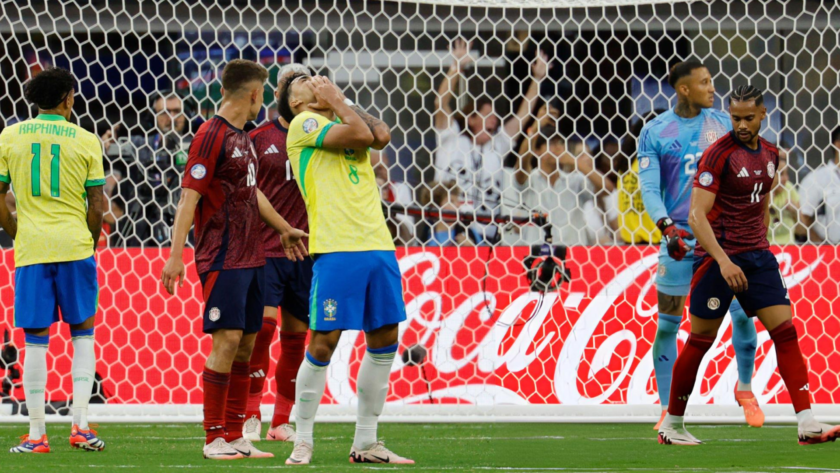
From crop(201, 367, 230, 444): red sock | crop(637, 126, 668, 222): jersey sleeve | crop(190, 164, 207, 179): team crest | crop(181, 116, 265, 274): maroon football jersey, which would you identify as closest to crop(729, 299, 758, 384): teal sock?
crop(637, 126, 668, 222): jersey sleeve

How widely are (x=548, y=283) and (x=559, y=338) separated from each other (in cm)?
32

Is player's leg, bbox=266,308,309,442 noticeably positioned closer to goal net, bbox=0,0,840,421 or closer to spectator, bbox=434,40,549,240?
goal net, bbox=0,0,840,421

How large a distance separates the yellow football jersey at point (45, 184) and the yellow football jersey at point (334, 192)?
1.17 m

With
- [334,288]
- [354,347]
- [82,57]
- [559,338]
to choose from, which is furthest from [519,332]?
[82,57]

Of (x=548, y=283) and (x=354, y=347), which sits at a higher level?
(x=548, y=283)

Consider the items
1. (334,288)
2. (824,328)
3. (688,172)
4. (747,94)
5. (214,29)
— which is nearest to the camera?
(334,288)

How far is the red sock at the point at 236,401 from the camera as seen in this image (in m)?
4.58

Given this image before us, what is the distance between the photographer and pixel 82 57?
23.8 feet

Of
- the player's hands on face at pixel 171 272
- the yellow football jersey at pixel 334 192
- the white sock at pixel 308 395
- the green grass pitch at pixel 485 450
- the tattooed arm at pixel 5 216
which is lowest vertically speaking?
the green grass pitch at pixel 485 450

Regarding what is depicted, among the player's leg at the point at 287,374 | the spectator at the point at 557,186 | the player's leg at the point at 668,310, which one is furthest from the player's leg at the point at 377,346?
the spectator at the point at 557,186

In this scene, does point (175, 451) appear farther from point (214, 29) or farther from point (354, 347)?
point (214, 29)

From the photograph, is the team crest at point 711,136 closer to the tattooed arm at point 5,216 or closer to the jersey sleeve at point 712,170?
the jersey sleeve at point 712,170

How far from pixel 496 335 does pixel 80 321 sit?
2.62m

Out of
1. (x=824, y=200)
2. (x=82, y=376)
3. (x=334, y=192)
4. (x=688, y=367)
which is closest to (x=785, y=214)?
(x=824, y=200)
